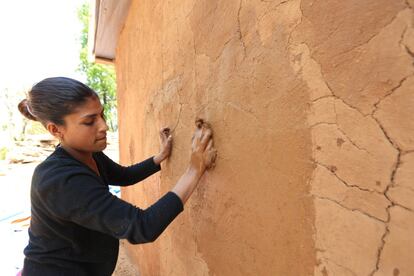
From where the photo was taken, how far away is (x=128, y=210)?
4.25 ft

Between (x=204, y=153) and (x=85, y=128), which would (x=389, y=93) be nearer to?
(x=204, y=153)

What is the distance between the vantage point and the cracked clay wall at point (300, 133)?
711mm

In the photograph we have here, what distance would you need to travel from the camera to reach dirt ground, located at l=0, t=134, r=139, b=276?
4434 mm

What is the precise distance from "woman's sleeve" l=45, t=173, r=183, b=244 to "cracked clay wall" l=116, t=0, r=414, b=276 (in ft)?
1.11

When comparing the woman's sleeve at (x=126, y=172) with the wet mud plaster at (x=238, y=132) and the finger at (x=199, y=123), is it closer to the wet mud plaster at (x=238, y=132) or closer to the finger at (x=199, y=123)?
the wet mud plaster at (x=238, y=132)

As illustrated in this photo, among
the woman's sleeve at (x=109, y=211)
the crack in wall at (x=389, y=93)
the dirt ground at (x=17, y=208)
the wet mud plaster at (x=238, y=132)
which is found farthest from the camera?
the dirt ground at (x=17, y=208)

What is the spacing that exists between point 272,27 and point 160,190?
1763 mm

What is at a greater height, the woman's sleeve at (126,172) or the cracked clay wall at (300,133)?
the cracked clay wall at (300,133)

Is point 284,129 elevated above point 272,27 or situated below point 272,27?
below

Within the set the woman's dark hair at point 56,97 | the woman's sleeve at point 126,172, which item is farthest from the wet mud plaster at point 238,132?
the woman's dark hair at point 56,97

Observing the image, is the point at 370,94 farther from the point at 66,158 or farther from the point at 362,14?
the point at 66,158

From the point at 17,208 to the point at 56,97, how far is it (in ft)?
27.4

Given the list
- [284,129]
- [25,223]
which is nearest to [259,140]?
[284,129]

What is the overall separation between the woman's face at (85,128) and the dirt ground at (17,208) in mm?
2805
